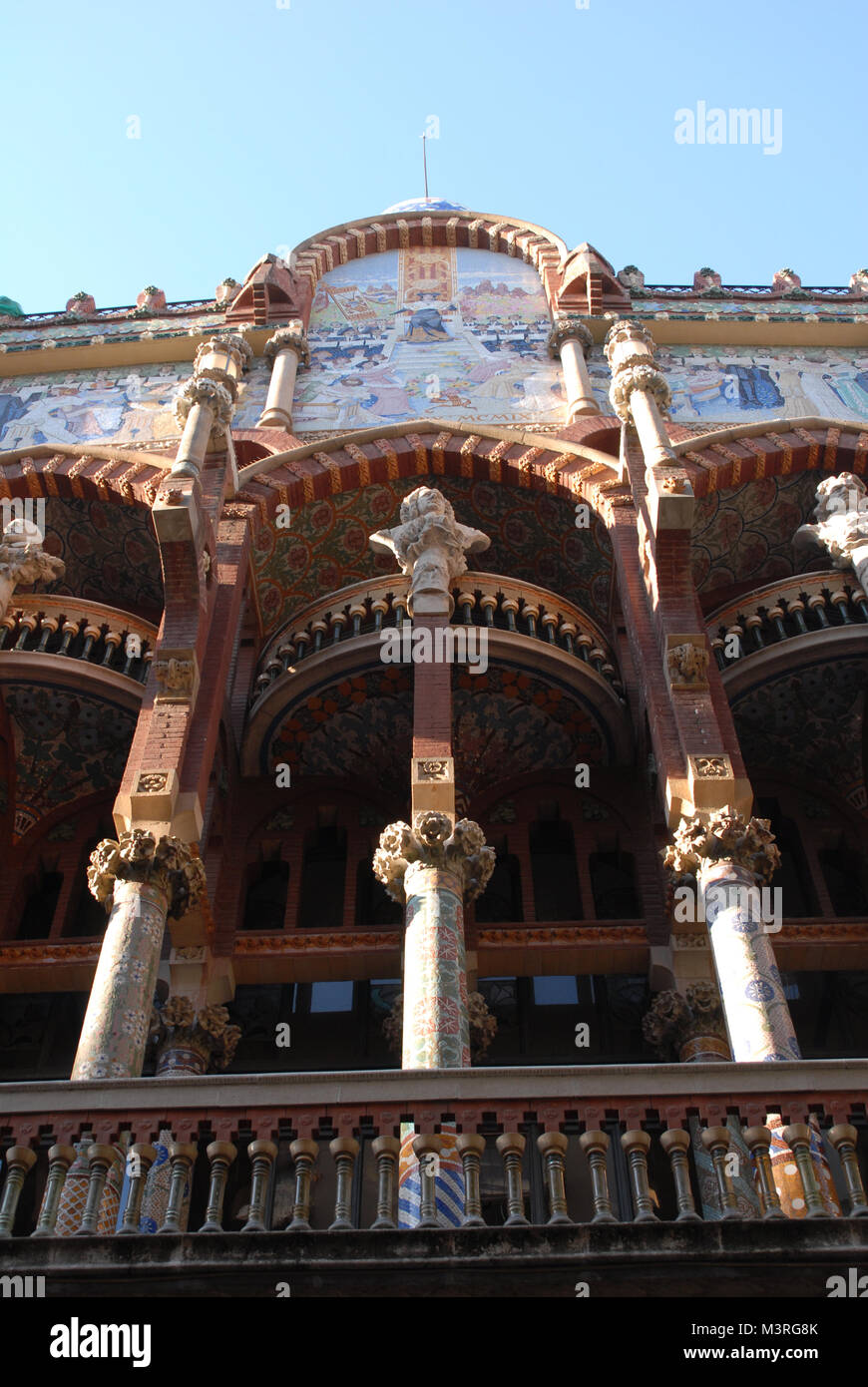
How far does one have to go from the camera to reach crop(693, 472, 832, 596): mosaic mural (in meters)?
14.1

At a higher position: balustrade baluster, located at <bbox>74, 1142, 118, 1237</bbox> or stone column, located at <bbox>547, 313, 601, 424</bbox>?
stone column, located at <bbox>547, 313, 601, 424</bbox>

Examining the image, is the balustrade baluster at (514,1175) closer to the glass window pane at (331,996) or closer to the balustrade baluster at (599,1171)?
the balustrade baluster at (599,1171)

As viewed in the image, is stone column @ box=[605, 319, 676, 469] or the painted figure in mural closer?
stone column @ box=[605, 319, 676, 469]

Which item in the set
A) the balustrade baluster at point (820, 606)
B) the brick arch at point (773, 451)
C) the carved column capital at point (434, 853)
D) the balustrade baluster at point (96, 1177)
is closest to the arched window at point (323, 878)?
the carved column capital at point (434, 853)

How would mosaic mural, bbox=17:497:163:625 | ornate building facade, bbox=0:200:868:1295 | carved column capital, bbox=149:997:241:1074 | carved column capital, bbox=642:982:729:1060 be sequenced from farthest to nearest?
mosaic mural, bbox=17:497:163:625, carved column capital, bbox=642:982:729:1060, carved column capital, bbox=149:997:241:1074, ornate building facade, bbox=0:200:868:1295

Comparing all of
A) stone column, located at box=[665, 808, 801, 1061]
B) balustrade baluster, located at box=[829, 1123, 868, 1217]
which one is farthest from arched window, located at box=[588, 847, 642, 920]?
balustrade baluster, located at box=[829, 1123, 868, 1217]

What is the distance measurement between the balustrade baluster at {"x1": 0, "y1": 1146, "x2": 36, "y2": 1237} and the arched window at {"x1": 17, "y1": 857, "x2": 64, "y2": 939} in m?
6.20

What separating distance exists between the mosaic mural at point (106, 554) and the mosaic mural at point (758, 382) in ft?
18.1

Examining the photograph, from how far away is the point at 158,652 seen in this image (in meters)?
10.8

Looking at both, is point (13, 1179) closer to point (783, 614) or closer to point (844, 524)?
point (783, 614)

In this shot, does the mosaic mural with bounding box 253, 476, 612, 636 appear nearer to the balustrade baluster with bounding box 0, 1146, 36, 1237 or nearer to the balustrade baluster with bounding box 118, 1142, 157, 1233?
the balustrade baluster with bounding box 118, 1142, 157, 1233

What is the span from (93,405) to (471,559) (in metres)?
5.67
